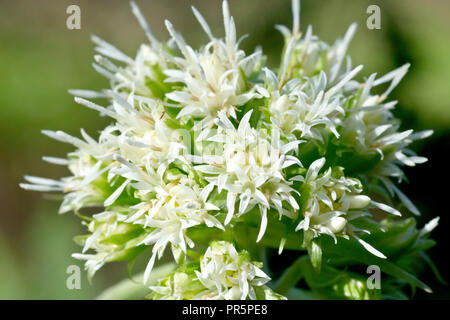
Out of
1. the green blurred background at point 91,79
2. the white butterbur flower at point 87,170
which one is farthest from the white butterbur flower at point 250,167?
the green blurred background at point 91,79

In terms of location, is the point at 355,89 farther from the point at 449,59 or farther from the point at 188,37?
the point at 188,37

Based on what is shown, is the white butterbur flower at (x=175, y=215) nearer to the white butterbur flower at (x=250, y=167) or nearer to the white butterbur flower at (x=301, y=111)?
the white butterbur flower at (x=250, y=167)

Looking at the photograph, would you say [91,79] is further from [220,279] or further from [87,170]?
[220,279]

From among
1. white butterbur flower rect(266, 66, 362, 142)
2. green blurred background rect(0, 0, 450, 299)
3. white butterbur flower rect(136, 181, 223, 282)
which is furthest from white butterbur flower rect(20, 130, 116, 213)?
green blurred background rect(0, 0, 450, 299)

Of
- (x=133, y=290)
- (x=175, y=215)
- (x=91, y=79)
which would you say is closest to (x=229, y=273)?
(x=175, y=215)

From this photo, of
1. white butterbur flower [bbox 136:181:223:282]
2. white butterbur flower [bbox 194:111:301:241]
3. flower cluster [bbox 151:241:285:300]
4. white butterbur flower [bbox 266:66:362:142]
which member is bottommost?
flower cluster [bbox 151:241:285:300]

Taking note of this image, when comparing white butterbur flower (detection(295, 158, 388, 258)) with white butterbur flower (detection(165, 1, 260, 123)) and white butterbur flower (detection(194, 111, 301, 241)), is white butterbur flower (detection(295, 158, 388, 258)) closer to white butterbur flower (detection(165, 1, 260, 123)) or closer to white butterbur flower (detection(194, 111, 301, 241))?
white butterbur flower (detection(194, 111, 301, 241))
